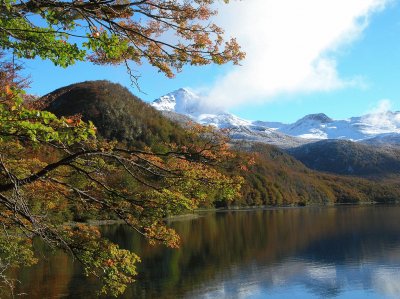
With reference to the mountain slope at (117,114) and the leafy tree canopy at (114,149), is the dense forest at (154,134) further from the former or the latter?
the leafy tree canopy at (114,149)

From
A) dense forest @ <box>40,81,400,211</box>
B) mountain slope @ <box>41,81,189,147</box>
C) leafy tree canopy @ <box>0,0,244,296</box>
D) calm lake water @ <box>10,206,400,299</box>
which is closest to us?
leafy tree canopy @ <box>0,0,244,296</box>

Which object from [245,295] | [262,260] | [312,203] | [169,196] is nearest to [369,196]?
[312,203]

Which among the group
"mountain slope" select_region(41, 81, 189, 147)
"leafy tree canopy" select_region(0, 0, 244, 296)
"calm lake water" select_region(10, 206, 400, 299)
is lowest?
"calm lake water" select_region(10, 206, 400, 299)

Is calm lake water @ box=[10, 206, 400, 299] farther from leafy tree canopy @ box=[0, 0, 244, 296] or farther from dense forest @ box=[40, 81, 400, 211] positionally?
dense forest @ box=[40, 81, 400, 211]

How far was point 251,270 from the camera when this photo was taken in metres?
35.6

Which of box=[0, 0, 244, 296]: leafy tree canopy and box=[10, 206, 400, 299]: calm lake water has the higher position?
box=[0, 0, 244, 296]: leafy tree canopy

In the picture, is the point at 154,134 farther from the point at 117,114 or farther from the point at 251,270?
the point at 251,270

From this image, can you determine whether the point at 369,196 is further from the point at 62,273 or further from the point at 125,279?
the point at 125,279

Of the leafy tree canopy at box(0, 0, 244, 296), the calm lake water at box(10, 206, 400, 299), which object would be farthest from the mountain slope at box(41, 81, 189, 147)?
the leafy tree canopy at box(0, 0, 244, 296)

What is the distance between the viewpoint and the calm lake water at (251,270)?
91.4 feet

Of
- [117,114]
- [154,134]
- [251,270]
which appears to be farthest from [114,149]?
[154,134]

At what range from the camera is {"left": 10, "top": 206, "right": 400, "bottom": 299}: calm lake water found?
27859 mm

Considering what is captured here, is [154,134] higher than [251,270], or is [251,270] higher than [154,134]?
[154,134]

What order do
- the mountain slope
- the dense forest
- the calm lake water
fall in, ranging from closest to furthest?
the calm lake water < the dense forest < the mountain slope
